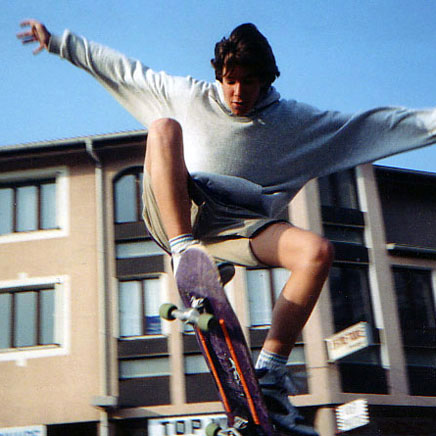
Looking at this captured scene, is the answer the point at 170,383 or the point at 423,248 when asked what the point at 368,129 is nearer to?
the point at 170,383

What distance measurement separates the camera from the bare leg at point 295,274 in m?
2.96

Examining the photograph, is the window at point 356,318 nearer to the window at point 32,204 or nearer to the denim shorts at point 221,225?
the window at point 32,204

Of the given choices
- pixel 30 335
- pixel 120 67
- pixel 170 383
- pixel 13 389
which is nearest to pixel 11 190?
pixel 30 335

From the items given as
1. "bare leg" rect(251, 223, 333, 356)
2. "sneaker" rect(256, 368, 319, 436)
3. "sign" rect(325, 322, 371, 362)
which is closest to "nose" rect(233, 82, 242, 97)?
"bare leg" rect(251, 223, 333, 356)

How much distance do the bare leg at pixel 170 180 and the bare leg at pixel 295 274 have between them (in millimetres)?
422

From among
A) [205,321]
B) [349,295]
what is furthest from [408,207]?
[205,321]

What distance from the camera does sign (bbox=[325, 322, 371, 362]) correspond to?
10891mm

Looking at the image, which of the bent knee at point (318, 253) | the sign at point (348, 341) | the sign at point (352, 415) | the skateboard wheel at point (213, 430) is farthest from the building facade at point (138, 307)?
the bent knee at point (318, 253)

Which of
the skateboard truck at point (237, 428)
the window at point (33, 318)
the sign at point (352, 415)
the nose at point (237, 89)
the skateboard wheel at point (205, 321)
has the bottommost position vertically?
the skateboard truck at point (237, 428)

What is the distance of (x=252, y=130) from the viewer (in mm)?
3256

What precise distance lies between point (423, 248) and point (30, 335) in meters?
8.07

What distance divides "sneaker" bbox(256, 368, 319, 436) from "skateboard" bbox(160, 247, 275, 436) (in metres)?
0.08

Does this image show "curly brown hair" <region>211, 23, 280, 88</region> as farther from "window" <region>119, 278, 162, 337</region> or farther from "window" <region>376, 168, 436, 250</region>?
"window" <region>376, 168, 436, 250</region>

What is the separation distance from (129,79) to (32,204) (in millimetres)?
11420
